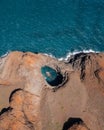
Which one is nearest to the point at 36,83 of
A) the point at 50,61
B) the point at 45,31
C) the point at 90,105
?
the point at 50,61

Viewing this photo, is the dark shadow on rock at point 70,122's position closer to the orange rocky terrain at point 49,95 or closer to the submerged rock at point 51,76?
the orange rocky terrain at point 49,95

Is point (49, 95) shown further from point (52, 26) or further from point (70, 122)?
point (52, 26)

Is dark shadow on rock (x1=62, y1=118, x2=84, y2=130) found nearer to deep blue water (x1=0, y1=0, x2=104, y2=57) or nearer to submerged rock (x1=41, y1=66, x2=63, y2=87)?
submerged rock (x1=41, y1=66, x2=63, y2=87)

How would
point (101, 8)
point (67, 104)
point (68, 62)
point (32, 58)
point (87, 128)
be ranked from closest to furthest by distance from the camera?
point (87, 128), point (67, 104), point (32, 58), point (68, 62), point (101, 8)

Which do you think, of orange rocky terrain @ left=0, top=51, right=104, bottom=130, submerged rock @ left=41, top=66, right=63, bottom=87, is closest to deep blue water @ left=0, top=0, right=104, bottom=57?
submerged rock @ left=41, top=66, right=63, bottom=87

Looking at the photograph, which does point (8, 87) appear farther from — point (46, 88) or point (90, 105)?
point (90, 105)

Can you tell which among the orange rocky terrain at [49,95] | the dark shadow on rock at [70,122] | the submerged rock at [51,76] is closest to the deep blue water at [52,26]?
the submerged rock at [51,76]

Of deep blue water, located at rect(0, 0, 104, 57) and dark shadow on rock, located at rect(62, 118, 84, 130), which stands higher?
deep blue water, located at rect(0, 0, 104, 57)
